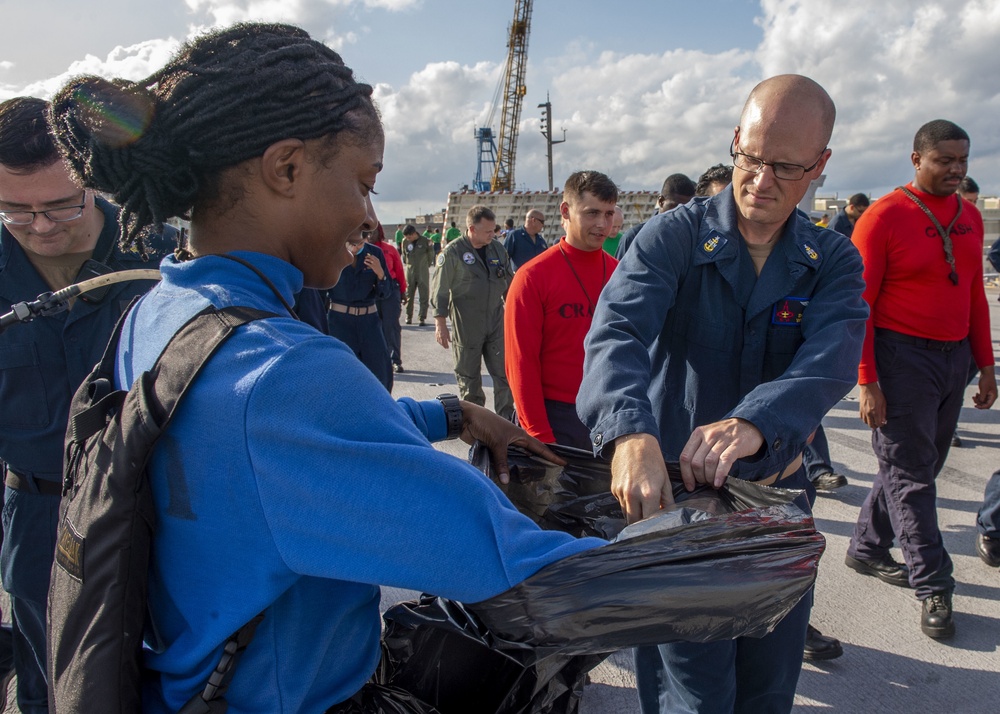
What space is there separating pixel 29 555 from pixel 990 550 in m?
4.58

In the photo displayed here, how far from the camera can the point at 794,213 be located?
208 centimetres

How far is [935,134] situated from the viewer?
3.75 m

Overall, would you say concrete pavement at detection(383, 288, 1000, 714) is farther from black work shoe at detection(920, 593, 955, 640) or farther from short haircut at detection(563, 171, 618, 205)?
short haircut at detection(563, 171, 618, 205)

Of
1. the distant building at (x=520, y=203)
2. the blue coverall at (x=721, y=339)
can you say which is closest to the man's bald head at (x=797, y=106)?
the blue coverall at (x=721, y=339)

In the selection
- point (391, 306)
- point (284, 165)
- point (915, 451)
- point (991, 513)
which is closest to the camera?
point (284, 165)

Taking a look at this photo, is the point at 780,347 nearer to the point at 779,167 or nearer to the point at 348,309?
the point at 779,167

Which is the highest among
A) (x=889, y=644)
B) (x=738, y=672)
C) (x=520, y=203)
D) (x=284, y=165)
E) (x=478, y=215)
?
(x=520, y=203)

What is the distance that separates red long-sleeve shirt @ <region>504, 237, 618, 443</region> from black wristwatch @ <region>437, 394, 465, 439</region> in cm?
192

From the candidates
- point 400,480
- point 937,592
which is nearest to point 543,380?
point 937,592

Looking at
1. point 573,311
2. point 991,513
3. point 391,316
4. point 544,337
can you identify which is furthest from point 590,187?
point 391,316

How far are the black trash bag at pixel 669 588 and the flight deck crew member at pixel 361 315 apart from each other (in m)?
4.72

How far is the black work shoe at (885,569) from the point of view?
12.0ft

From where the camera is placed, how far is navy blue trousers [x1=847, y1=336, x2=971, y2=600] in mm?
3340

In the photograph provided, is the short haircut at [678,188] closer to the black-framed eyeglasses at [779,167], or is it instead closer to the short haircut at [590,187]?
the short haircut at [590,187]
